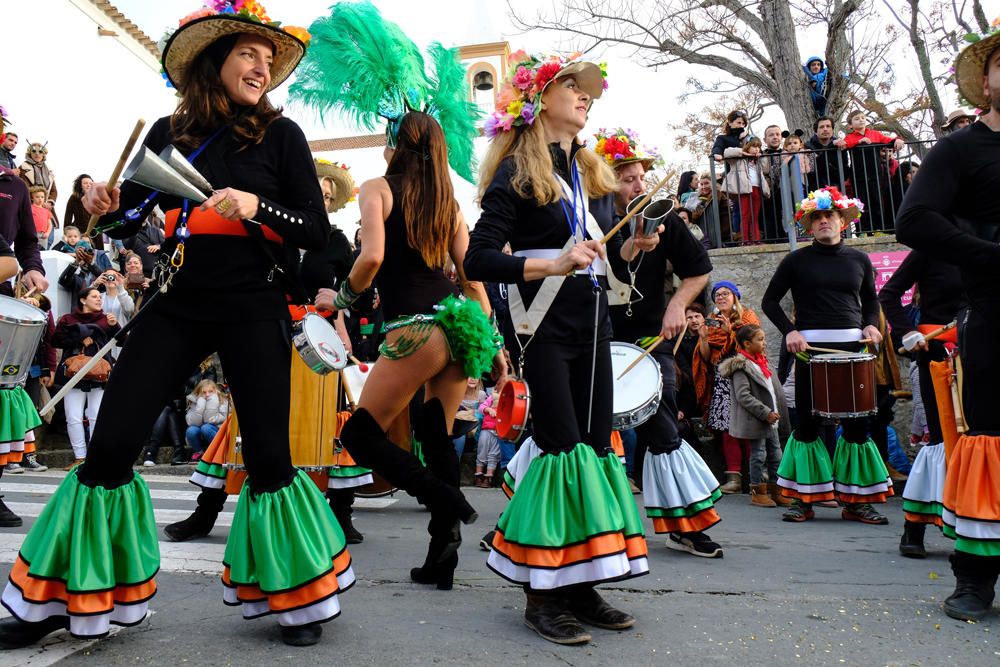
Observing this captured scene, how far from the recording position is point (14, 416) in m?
5.57

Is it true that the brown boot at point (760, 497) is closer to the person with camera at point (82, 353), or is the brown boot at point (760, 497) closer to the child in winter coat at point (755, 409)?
the child in winter coat at point (755, 409)

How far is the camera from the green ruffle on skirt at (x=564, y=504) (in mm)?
3391

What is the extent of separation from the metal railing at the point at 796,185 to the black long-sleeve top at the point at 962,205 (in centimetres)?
821

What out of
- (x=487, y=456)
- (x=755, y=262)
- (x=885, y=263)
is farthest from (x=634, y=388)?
(x=885, y=263)

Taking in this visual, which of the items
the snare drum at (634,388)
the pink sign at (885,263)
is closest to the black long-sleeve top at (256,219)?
the snare drum at (634,388)

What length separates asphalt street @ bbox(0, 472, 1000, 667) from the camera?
3.07 metres

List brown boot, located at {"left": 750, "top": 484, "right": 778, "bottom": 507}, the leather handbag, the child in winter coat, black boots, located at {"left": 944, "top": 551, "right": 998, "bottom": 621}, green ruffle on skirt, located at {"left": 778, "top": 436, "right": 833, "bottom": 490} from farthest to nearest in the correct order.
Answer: the leather handbag < the child in winter coat < brown boot, located at {"left": 750, "top": 484, "right": 778, "bottom": 507} < green ruffle on skirt, located at {"left": 778, "top": 436, "right": 833, "bottom": 490} < black boots, located at {"left": 944, "top": 551, "right": 998, "bottom": 621}

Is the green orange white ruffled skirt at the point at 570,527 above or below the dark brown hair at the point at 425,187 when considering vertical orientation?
below

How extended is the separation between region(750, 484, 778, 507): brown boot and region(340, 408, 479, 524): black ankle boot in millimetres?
4570

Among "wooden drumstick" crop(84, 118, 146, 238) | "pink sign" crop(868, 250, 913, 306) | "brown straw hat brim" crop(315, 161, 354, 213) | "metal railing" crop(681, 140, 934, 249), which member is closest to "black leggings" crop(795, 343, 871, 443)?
"brown straw hat brim" crop(315, 161, 354, 213)

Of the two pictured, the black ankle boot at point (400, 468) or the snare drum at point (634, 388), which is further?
the snare drum at point (634, 388)

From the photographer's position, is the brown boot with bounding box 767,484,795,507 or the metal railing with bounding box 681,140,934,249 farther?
the metal railing with bounding box 681,140,934,249

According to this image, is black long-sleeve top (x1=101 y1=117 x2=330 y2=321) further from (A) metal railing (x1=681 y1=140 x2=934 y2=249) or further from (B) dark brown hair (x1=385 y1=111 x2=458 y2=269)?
(A) metal railing (x1=681 y1=140 x2=934 y2=249)

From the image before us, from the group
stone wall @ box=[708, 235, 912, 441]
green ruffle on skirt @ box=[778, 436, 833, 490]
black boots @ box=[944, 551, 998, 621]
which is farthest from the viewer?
stone wall @ box=[708, 235, 912, 441]
